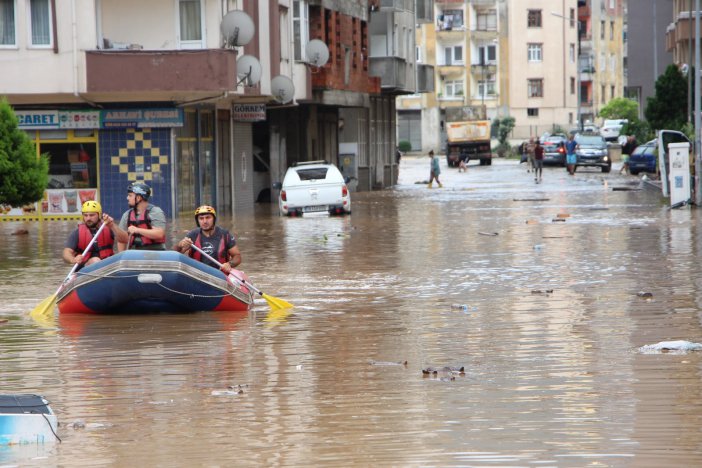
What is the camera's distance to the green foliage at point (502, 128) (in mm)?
109062

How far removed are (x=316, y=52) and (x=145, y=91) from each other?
1125 centimetres

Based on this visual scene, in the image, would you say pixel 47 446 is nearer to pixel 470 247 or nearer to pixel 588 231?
pixel 470 247

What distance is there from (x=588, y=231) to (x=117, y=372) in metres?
19.0

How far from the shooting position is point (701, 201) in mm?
37406

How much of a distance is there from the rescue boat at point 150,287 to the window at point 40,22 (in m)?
20.8

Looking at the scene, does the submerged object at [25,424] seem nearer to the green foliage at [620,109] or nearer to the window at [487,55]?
the green foliage at [620,109]

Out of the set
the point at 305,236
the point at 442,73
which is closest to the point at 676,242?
the point at 305,236

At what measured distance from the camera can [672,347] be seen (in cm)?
1247

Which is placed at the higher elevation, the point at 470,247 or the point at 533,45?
the point at 533,45

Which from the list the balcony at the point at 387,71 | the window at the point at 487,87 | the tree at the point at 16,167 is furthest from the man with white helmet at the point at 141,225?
the window at the point at 487,87

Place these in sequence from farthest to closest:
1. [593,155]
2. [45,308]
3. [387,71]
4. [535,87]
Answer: [535,87] → [593,155] → [387,71] → [45,308]

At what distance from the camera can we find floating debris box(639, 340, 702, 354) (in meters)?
12.4

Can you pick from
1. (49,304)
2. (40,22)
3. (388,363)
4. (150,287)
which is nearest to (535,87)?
(40,22)

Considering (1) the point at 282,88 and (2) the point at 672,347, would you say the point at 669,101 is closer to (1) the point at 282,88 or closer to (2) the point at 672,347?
(1) the point at 282,88
